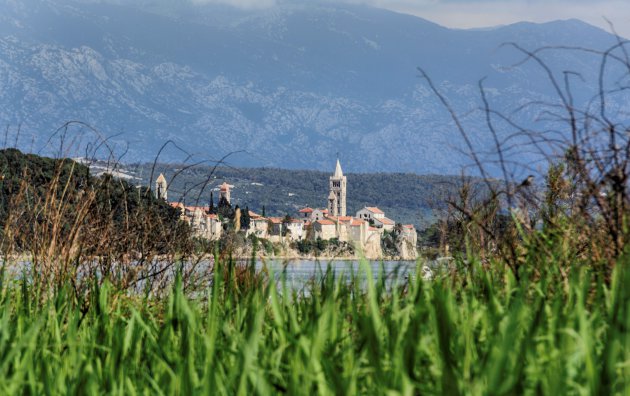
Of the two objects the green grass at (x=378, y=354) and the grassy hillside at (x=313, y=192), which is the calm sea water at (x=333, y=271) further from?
the grassy hillside at (x=313, y=192)

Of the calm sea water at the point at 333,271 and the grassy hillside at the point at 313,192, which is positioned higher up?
the grassy hillside at the point at 313,192

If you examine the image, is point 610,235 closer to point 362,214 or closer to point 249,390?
point 249,390

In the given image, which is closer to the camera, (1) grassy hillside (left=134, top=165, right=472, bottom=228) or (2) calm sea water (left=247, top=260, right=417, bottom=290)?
(2) calm sea water (left=247, top=260, right=417, bottom=290)

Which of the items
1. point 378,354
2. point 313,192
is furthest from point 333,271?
point 313,192

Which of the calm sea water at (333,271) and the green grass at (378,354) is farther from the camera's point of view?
the calm sea water at (333,271)

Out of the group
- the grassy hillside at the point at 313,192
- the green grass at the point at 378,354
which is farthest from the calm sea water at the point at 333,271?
the grassy hillside at the point at 313,192

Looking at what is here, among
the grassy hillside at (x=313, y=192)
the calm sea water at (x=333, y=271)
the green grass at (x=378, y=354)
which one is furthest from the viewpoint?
the grassy hillside at (x=313, y=192)

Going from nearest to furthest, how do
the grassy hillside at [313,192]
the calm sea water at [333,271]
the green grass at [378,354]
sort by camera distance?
1. the green grass at [378,354]
2. the calm sea water at [333,271]
3. the grassy hillside at [313,192]

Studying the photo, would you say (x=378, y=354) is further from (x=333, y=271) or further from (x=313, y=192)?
(x=313, y=192)

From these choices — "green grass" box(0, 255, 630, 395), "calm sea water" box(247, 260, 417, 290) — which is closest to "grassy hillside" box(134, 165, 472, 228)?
"calm sea water" box(247, 260, 417, 290)

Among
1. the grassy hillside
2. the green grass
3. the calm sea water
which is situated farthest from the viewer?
the grassy hillside

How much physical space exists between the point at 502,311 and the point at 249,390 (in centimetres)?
100

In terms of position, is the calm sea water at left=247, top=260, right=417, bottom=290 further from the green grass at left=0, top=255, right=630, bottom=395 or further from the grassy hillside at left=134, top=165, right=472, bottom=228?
the grassy hillside at left=134, top=165, right=472, bottom=228

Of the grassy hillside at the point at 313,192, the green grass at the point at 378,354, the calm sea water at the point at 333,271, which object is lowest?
the green grass at the point at 378,354
